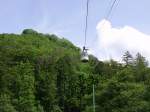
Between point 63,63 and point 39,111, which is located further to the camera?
point 63,63

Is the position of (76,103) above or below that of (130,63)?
below

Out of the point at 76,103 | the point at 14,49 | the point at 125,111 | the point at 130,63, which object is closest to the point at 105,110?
the point at 125,111

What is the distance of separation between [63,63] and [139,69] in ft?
97.1

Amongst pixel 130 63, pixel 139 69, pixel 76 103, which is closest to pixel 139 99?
pixel 139 69

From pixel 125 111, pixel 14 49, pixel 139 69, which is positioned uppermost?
pixel 14 49

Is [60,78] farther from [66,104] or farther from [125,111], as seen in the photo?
[125,111]

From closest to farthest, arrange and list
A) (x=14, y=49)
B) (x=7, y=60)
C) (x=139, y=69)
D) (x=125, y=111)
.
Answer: (x=125, y=111) < (x=139, y=69) < (x=7, y=60) < (x=14, y=49)

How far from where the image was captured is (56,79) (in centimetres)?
10312

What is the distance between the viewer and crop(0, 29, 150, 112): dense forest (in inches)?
2546

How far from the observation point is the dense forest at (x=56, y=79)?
6467cm

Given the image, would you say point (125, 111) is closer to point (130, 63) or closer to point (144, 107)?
point (144, 107)

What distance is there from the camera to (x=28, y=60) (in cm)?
10606

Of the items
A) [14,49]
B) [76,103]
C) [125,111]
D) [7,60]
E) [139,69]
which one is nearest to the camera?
[125,111]

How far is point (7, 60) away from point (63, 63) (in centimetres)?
1207
